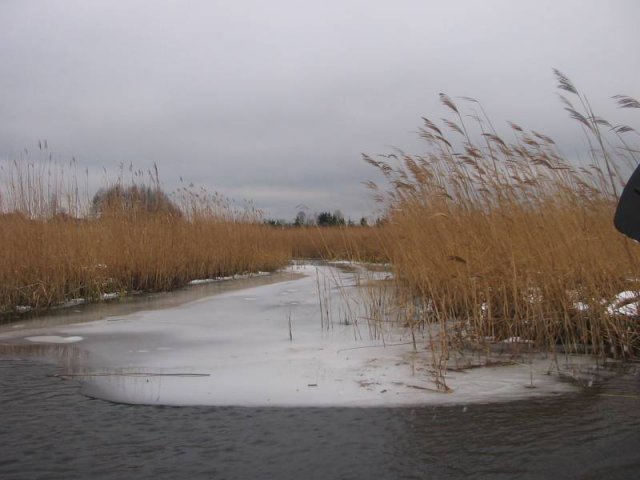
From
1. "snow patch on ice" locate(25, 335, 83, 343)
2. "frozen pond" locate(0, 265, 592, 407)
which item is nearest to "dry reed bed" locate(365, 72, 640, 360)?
"frozen pond" locate(0, 265, 592, 407)

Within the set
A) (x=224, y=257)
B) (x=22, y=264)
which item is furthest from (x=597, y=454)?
(x=224, y=257)

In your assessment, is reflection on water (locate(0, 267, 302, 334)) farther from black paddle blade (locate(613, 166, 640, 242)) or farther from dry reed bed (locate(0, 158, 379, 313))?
black paddle blade (locate(613, 166, 640, 242))

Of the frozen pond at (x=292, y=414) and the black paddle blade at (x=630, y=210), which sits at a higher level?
the black paddle blade at (x=630, y=210)

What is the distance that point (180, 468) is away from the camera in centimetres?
172

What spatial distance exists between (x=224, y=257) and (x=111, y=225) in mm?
2865

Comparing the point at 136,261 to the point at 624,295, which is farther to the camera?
the point at 136,261

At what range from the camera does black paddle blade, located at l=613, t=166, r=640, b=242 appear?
2031 mm

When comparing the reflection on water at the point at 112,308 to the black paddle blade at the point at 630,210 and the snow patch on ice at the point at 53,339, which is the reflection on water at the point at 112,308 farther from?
the black paddle blade at the point at 630,210

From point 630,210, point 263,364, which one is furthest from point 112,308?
point 630,210

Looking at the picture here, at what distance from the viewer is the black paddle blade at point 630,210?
6.66 ft

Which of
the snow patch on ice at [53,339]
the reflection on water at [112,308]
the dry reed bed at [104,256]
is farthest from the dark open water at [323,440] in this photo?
the dry reed bed at [104,256]

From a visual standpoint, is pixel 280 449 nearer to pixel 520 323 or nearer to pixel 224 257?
pixel 520 323

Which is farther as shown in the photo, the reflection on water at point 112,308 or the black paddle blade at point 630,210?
the reflection on water at point 112,308

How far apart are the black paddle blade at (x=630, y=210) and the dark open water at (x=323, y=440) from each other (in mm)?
731
